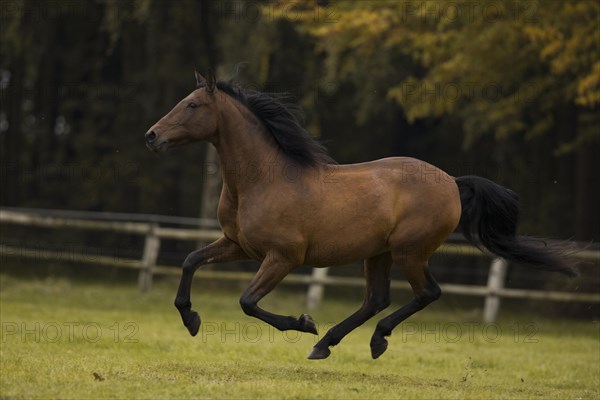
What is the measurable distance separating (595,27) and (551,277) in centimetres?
465

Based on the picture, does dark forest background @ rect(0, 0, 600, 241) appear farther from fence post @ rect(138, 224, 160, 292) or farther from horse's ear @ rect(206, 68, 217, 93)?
horse's ear @ rect(206, 68, 217, 93)

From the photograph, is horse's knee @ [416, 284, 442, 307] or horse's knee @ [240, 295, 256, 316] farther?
horse's knee @ [416, 284, 442, 307]

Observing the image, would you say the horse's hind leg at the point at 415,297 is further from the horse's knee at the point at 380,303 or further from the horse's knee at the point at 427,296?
the horse's knee at the point at 380,303

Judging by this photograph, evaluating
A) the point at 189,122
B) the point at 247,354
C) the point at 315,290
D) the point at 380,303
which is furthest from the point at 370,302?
the point at 315,290

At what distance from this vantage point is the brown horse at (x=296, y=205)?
26.1 feet

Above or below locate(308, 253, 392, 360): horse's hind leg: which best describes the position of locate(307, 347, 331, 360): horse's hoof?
below

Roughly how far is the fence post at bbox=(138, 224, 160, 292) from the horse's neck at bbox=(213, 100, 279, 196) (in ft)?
29.2

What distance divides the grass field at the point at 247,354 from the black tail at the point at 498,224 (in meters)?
1.12

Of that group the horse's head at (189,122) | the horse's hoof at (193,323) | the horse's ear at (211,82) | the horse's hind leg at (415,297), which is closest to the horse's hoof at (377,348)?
the horse's hind leg at (415,297)

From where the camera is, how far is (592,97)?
15102mm

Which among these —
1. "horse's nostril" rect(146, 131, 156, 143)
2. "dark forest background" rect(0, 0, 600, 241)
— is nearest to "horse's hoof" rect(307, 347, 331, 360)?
"horse's nostril" rect(146, 131, 156, 143)

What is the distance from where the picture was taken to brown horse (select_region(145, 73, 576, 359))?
7969mm

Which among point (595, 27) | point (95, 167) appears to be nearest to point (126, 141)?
point (95, 167)

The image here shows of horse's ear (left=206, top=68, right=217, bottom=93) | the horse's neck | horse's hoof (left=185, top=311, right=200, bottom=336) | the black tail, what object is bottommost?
horse's hoof (left=185, top=311, right=200, bottom=336)
